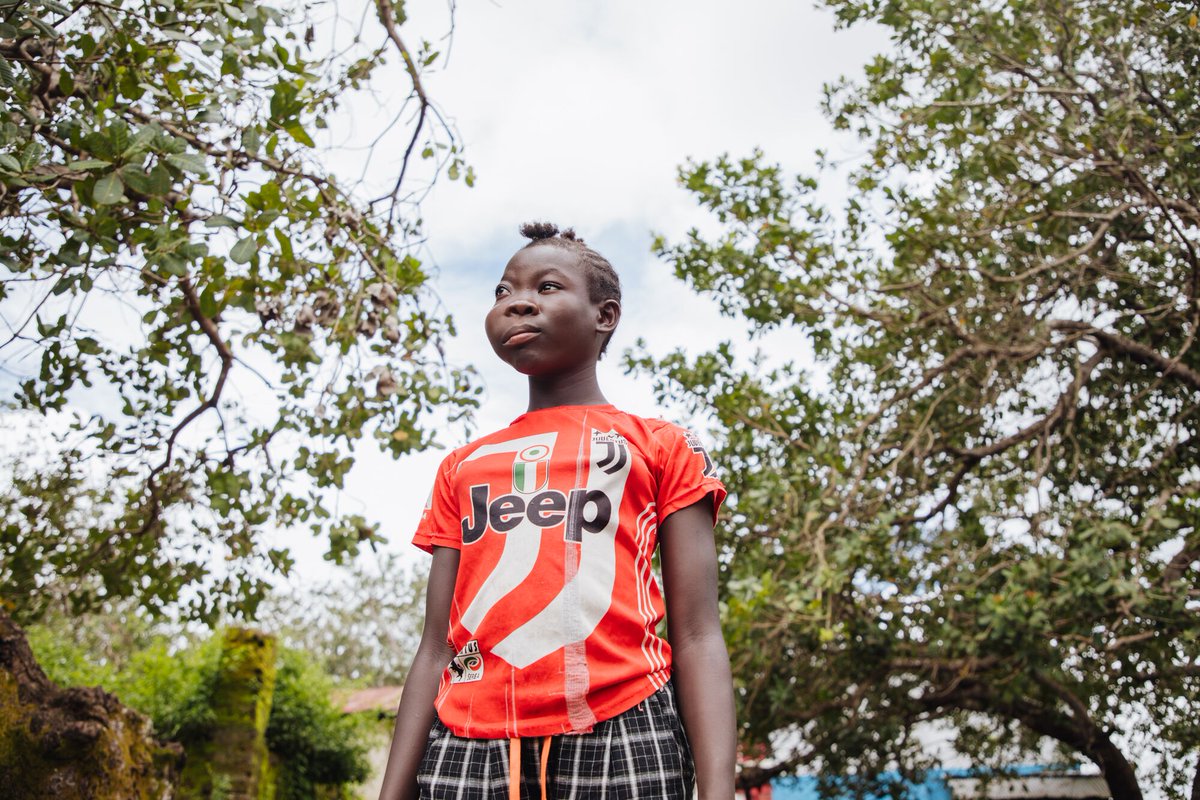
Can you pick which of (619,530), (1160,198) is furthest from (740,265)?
(619,530)

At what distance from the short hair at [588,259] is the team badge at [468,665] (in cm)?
70

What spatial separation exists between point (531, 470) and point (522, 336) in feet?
0.87

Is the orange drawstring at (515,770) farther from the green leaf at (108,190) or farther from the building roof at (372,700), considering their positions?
the building roof at (372,700)

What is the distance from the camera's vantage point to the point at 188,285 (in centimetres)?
355

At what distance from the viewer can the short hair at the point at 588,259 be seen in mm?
1964

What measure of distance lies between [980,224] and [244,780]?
871 centimetres

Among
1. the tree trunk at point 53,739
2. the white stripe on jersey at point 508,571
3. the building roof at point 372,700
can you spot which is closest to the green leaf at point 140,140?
the white stripe on jersey at point 508,571

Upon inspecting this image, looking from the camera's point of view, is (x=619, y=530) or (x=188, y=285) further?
(x=188, y=285)

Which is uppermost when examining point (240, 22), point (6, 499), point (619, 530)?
point (240, 22)

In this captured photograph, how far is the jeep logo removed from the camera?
5.48ft

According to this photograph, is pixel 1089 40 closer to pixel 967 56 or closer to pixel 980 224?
pixel 967 56

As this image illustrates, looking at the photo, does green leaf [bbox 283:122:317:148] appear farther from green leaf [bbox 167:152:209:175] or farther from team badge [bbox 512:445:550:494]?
team badge [bbox 512:445:550:494]

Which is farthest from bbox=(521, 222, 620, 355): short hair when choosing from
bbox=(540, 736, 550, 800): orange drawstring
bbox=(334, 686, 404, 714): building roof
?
bbox=(334, 686, 404, 714): building roof

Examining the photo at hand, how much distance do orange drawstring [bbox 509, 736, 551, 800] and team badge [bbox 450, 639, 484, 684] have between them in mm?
146
